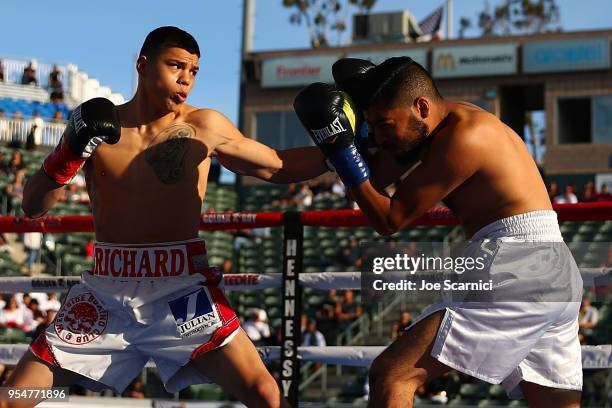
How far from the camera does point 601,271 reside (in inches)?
164

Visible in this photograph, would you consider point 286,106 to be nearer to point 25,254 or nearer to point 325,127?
point 25,254

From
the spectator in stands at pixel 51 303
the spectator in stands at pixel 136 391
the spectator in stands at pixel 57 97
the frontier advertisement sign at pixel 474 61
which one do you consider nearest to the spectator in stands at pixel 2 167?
the spectator in stands at pixel 57 97

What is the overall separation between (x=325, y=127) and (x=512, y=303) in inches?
34.4

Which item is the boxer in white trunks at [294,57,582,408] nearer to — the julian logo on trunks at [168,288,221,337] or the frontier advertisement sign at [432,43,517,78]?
the julian logo on trunks at [168,288,221,337]

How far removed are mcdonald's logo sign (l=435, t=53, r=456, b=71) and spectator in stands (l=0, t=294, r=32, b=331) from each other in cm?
1549

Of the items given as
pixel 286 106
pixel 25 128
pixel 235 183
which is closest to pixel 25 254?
pixel 25 128

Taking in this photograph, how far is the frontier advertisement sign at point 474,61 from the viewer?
23.1m

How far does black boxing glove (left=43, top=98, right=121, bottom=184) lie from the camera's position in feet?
10.9

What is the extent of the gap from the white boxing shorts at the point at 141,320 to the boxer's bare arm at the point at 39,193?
0.29m

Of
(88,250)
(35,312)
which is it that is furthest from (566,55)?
(35,312)

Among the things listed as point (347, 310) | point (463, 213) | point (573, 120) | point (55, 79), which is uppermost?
point (55, 79)

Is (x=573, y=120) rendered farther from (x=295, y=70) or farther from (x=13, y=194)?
(x=13, y=194)

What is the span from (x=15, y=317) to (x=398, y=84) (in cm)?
867

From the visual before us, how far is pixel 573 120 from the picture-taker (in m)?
23.5
